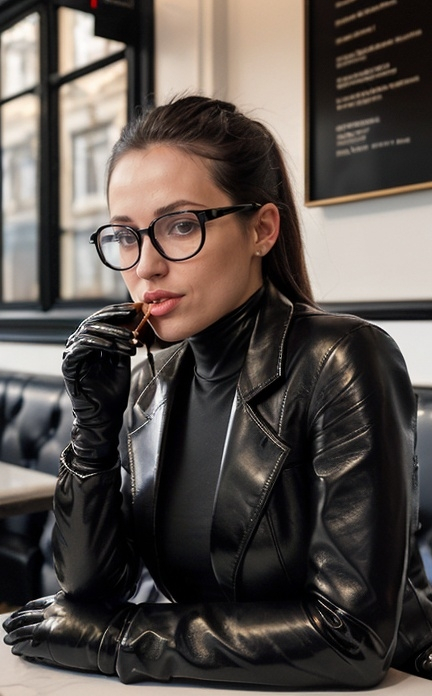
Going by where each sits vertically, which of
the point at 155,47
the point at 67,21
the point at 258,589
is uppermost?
the point at 67,21

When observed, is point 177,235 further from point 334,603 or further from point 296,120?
point 296,120

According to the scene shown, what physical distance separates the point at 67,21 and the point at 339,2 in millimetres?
2154

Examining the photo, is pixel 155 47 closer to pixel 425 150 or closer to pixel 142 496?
pixel 425 150

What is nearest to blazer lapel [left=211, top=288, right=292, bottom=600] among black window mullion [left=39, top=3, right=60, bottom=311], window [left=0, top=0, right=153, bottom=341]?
window [left=0, top=0, right=153, bottom=341]

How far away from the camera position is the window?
3.72 meters

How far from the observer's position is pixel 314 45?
231 centimetres

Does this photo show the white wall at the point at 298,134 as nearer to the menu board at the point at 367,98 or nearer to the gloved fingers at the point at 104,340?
the menu board at the point at 367,98

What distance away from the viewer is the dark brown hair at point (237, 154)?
1.17 metres

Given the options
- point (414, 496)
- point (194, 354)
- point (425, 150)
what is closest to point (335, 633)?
point (414, 496)

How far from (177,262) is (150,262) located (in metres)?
0.04

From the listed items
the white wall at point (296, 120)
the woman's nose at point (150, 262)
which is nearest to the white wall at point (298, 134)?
the white wall at point (296, 120)

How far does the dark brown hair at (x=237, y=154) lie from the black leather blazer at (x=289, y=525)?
80 millimetres

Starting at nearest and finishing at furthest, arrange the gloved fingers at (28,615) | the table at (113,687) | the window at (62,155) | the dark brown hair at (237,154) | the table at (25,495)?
the table at (113,687) < the gloved fingers at (28,615) < the dark brown hair at (237,154) < the table at (25,495) < the window at (62,155)

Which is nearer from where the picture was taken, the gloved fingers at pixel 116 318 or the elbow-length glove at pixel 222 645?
the elbow-length glove at pixel 222 645
